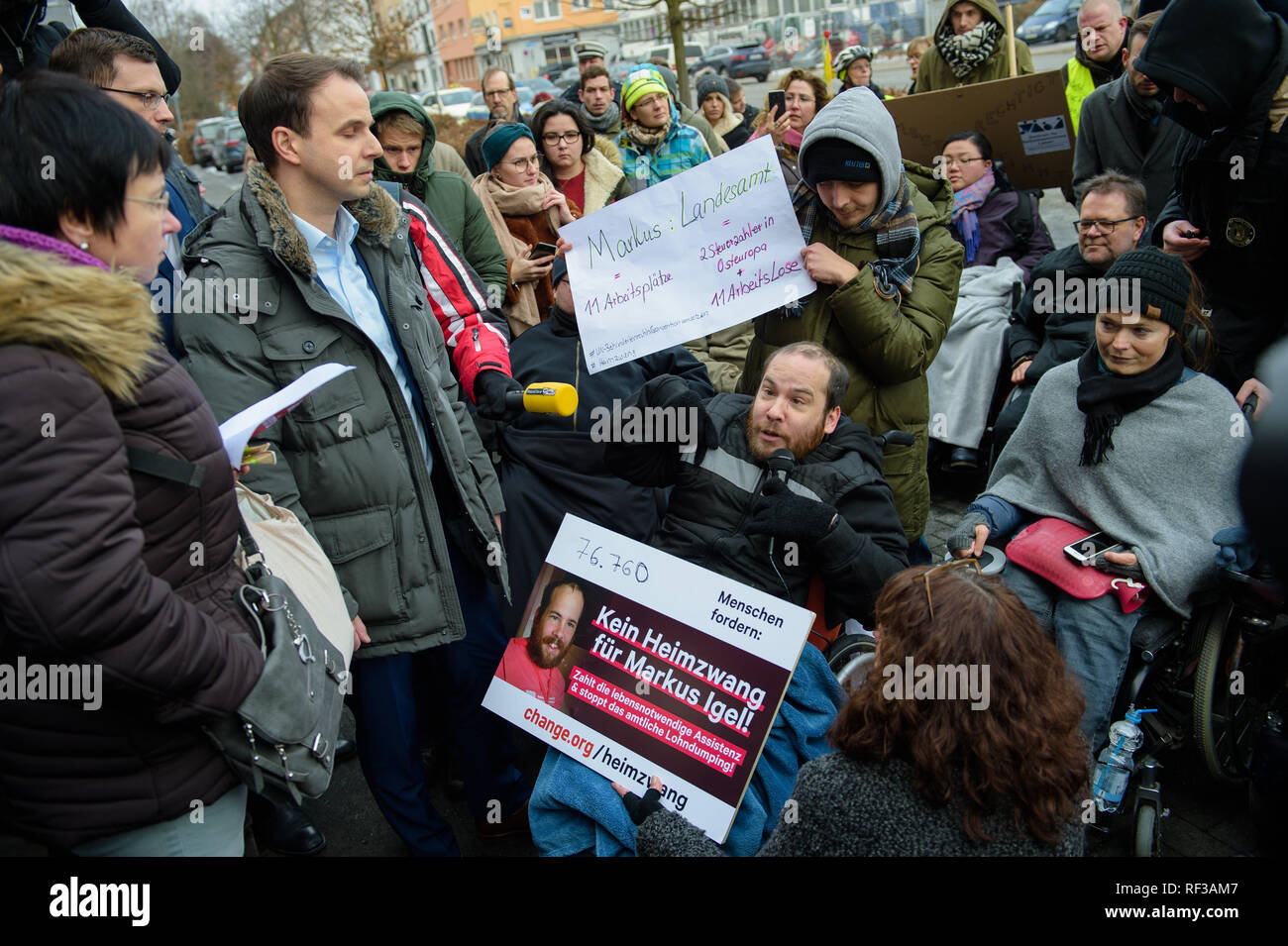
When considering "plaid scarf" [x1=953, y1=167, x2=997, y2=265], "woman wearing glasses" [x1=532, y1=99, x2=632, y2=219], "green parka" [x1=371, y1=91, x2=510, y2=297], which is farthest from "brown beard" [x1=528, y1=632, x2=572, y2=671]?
"plaid scarf" [x1=953, y1=167, x2=997, y2=265]

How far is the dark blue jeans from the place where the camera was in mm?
2469

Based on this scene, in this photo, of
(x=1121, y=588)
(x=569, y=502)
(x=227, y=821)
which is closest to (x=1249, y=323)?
(x=1121, y=588)

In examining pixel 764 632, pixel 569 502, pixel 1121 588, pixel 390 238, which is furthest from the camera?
pixel 569 502

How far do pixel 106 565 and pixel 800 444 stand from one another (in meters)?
1.78

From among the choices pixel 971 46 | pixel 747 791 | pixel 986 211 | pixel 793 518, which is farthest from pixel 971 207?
pixel 747 791

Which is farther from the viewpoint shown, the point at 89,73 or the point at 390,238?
the point at 89,73

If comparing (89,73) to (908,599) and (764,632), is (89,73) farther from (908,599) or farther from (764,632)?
(908,599)

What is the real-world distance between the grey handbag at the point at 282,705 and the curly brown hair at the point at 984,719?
40.0 inches

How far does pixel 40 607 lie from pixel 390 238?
1.36m

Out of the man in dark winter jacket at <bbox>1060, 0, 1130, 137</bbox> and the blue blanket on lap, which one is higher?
the man in dark winter jacket at <bbox>1060, 0, 1130, 137</bbox>

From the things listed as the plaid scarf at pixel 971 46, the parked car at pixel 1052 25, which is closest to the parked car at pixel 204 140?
the parked car at pixel 1052 25

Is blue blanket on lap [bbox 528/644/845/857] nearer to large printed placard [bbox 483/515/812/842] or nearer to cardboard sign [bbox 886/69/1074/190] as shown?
large printed placard [bbox 483/515/812/842]

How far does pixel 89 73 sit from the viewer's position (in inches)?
104

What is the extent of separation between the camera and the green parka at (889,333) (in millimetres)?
2842
